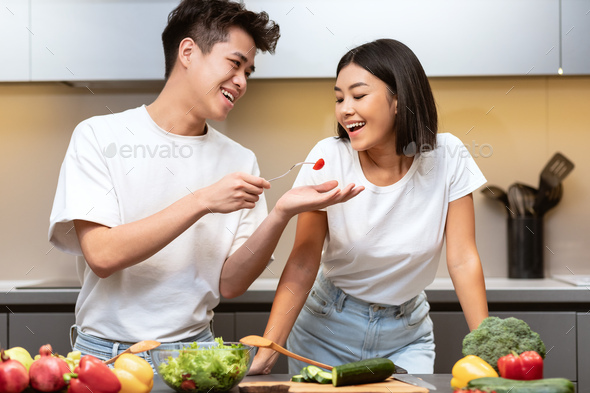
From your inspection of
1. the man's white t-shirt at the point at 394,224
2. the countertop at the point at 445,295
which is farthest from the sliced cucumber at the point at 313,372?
the countertop at the point at 445,295

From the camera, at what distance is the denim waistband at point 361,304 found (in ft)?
4.78

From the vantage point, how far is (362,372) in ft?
3.20

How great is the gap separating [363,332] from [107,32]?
4.96 feet

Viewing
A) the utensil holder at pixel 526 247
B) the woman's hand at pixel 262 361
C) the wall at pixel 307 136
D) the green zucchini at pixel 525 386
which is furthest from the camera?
the wall at pixel 307 136

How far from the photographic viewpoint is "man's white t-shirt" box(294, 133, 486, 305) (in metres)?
1.43

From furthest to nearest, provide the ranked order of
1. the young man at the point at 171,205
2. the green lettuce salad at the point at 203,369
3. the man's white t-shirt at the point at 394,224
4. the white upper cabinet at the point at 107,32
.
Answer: the white upper cabinet at the point at 107,32 → the man's white t-shirt at the point at 394,224 → the young man at the point at 171,205 → the green lettuce salad at the point at 203,369

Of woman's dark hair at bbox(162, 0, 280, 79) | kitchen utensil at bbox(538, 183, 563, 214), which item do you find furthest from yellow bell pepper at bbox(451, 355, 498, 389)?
kitchen utensil at bbox(538, 183, 563, 214)

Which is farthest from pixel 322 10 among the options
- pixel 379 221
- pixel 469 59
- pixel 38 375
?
pixel 38 375

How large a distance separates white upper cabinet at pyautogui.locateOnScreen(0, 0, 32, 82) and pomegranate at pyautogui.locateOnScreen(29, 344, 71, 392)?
1.73 metres

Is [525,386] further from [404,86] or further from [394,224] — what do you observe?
[404,86]

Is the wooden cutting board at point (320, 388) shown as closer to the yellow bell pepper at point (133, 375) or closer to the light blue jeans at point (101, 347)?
the yellow bell pepper at point (133, 375)

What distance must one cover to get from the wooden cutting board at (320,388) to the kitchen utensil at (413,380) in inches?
0.7

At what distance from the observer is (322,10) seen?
225cm

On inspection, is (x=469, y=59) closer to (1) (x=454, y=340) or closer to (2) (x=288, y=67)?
(2) (x=288, y=67)
